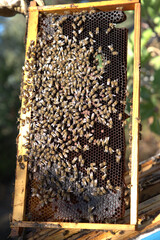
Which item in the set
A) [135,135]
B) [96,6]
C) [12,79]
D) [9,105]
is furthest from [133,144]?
[12,79]

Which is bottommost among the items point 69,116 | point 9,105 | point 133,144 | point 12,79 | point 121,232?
point 121,232

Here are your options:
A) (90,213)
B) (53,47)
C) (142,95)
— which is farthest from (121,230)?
(142,95)

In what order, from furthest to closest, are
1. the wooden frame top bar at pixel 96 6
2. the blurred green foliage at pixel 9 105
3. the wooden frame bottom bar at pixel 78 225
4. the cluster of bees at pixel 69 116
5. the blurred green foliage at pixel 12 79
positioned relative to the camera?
1. the blurred green foliage at pixel 9 105
2. the blurred green foliage at pixel 12 79
3. the wooden frame top bar at pixel 96 6
4. the cluster of bees at pixel 69 116
5. the wooden frame bottom bar at pixel 78 225

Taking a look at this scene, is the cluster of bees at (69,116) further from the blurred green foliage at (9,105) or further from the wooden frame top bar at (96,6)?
the blurred green foliage at (9,105)

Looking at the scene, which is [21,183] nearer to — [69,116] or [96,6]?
[69,116]

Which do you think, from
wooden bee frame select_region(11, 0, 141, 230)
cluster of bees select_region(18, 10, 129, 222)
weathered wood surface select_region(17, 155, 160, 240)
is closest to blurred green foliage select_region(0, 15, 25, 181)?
wooden bee frame select_region(11, 0, 141, 230)

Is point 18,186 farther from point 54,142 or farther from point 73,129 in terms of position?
point 73,129

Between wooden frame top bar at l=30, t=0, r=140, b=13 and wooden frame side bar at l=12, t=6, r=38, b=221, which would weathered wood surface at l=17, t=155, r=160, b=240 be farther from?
wooden frame top bar at l=30, t=0, r=140, b=13

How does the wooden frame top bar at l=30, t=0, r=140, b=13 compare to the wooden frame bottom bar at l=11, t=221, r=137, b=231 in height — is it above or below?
above

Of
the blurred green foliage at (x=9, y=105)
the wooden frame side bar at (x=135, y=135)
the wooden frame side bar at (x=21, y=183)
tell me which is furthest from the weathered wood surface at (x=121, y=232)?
the blurred green foliage at (x=9, y=105)
